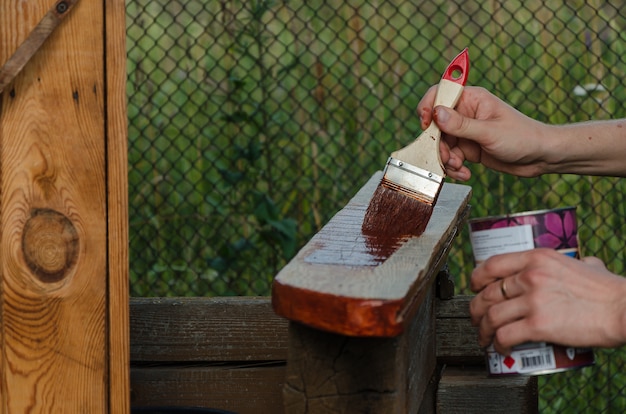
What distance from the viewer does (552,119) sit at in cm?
464

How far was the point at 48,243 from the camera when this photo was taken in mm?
1775

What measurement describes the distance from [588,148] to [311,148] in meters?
2.50

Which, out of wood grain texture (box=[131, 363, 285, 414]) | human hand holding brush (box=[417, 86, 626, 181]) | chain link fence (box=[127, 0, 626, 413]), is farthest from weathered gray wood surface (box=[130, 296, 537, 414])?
chain link fence (box=[127, 0, 626, 413])

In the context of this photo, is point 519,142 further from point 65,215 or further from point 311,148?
point 311,148

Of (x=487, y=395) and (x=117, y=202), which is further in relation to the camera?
(x=487, y=395)

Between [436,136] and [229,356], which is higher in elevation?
[436,136]

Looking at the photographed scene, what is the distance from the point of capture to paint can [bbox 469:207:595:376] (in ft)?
5.23

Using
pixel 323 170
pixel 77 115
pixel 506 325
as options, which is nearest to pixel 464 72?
pixel 506 325

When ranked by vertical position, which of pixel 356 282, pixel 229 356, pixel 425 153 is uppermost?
pixel 425 153

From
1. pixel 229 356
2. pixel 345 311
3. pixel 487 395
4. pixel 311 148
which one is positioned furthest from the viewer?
pixel 311 148

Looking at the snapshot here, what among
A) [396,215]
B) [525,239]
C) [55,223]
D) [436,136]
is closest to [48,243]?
[55,223]

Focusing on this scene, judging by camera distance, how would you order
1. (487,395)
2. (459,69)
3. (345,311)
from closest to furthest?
(345,311)
(459,69)
(487,395)

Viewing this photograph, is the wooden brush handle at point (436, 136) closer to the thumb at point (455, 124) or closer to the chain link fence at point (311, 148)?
the thumb at point (455, 124)

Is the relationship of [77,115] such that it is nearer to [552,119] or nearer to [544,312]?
[544,312]
